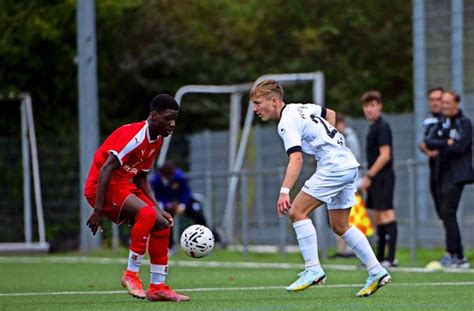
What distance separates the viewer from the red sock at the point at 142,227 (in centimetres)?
1085

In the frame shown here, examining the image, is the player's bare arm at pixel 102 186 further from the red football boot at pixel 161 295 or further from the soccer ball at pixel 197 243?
the soccer ball at pixel 197 243

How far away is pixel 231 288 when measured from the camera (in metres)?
12.3

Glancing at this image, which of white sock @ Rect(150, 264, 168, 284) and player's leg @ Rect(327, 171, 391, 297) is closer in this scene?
player's leg @ Rect(327, 171, 391, 297)

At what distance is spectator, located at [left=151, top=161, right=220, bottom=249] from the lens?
21.3 metres

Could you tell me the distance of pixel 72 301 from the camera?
11078 millimetres

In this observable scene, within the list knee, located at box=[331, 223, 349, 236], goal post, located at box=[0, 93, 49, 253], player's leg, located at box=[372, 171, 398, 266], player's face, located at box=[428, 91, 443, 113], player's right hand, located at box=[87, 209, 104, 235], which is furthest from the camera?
goal post, located at box=[0, 93, 49, 253]

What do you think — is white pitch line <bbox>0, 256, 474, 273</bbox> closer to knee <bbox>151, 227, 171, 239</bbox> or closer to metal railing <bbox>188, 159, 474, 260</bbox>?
metal railing <bbox>188, 159, 474, 260</bbox>

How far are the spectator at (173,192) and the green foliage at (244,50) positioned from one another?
9006 mm

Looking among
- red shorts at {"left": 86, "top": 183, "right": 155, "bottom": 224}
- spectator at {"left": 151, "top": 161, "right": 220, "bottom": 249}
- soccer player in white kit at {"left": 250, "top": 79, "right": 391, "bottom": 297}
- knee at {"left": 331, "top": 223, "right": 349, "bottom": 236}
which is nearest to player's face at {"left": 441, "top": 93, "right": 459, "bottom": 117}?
soccer player in white kit at {"left": 250, "top": 79, "right": 391, "bottom": 297}

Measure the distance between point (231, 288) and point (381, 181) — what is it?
13.3 ft

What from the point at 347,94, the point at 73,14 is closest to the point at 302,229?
the point at 73,14

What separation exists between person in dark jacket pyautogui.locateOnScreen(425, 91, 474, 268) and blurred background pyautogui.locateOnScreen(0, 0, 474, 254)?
1.76 meters

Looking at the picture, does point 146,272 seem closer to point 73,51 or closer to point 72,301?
point 72,301

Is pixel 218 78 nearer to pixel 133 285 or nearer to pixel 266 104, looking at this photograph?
pixel 266 104
